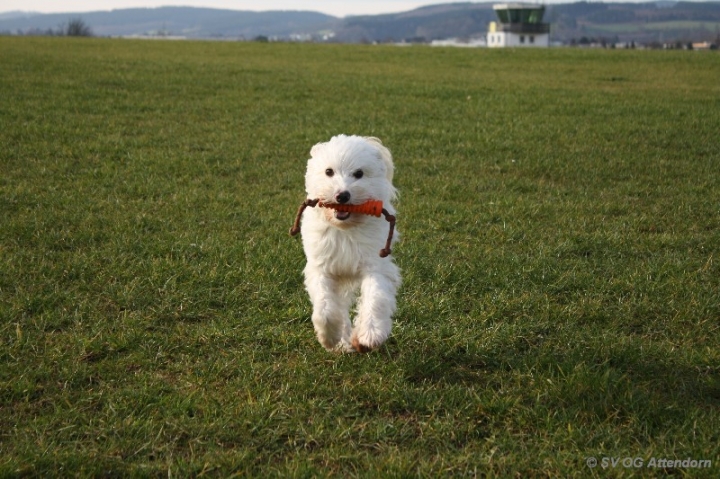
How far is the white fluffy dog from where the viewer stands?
15.6 feet

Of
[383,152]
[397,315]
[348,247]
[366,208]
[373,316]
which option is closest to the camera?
[373,316]

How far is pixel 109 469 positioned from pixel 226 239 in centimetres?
385

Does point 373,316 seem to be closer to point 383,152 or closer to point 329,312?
point 329,312

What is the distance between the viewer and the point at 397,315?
5789 millimetres

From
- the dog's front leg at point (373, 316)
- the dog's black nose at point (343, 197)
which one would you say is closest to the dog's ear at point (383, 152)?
the dog's black nose at point (343, 197)

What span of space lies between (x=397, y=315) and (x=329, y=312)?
111 centimetres

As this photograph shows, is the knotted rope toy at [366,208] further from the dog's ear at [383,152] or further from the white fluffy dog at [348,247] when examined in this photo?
the dog's ear at [383,152]

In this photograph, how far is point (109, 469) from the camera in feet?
12.2

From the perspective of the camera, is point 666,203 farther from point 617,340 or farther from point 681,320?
point 617,340

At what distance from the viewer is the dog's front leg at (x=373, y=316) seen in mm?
4668

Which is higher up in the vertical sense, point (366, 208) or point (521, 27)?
point (521, 27)

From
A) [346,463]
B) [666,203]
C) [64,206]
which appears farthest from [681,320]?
[64,206]

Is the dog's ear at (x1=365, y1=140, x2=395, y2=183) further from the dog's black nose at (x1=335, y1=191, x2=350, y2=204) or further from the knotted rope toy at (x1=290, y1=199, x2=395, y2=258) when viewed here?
the dog's black nose at (x1=335, y1=191, x2=350, y2=204)

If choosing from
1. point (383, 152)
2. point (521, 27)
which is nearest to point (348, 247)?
point (383, 152)
